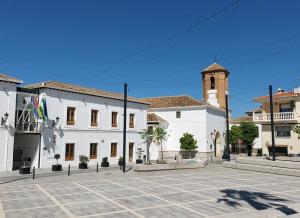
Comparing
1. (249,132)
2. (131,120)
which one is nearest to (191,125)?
(131,120)

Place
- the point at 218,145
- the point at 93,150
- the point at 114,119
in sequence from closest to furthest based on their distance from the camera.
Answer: the point at 93,150 < the point at 114,119 < the point at 218,145

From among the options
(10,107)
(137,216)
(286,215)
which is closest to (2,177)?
(10,107)

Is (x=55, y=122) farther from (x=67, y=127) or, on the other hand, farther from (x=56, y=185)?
(x=56, y=185)

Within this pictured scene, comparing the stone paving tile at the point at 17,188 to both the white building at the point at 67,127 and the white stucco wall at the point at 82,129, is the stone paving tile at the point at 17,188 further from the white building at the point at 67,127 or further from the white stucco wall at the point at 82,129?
the white stucco wall at the point at 82,129

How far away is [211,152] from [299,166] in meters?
18.8

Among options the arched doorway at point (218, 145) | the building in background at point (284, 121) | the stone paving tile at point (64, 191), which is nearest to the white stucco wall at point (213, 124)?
the arched doorway at point (218, 145)

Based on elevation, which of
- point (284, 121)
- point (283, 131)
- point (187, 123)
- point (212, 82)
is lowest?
point (283, 131)

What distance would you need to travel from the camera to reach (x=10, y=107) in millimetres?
26062

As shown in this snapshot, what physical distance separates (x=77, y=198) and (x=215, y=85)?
41.4 metres

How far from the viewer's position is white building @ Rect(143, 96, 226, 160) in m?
43.7

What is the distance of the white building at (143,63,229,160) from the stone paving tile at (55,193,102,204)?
83.2 ft

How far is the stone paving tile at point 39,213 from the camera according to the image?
38.2ft

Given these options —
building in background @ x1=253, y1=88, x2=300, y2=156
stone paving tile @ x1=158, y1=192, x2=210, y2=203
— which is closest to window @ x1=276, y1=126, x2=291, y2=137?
building in background @ x1=253, y1=88, x2=300, y2=156

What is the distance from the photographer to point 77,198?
49.5 feet
